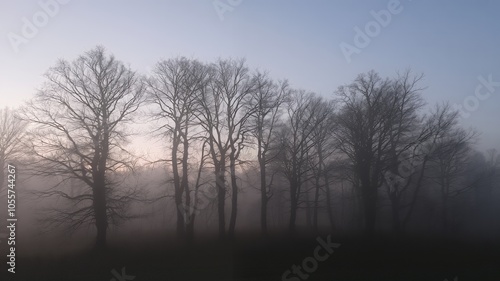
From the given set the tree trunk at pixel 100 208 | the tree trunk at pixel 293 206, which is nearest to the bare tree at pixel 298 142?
the tree trunk at pixel 293 206

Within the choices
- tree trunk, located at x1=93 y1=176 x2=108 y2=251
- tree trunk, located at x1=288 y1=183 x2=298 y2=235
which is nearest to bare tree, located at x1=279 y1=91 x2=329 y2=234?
tree trunk, located at x1=288 y1=183 x2=298 y2=235

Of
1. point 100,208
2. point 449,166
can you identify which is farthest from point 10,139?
point 449,166

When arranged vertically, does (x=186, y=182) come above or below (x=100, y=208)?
above

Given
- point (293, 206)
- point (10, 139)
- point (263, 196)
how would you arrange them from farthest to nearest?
point (293, 206), point (263, 196), point (10, 139)

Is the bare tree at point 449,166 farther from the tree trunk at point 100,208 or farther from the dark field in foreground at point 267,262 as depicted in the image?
the tree trunk at point 100,208

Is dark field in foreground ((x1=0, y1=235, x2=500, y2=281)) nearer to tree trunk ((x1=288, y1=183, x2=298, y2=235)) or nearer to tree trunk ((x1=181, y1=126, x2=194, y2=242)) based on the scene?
tree trunk ((x1=181, y1=126, x2=194, y2=242))

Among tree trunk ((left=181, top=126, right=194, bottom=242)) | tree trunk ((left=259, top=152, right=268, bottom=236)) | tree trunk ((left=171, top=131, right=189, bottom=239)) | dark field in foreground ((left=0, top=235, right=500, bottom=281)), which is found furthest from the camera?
tree trunk ((left=259, top=152, right=268, bottom=236))

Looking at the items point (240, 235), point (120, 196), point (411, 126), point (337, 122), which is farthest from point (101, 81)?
point (411, 126)

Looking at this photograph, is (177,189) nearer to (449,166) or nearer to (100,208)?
(100,208)

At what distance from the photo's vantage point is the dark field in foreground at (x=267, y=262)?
19.6m

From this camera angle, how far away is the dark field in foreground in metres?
19.6

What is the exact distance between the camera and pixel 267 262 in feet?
80.4

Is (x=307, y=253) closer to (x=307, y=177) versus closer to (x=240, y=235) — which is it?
(x=240, y=235)

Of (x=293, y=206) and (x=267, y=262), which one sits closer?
(x=267, y=262)
